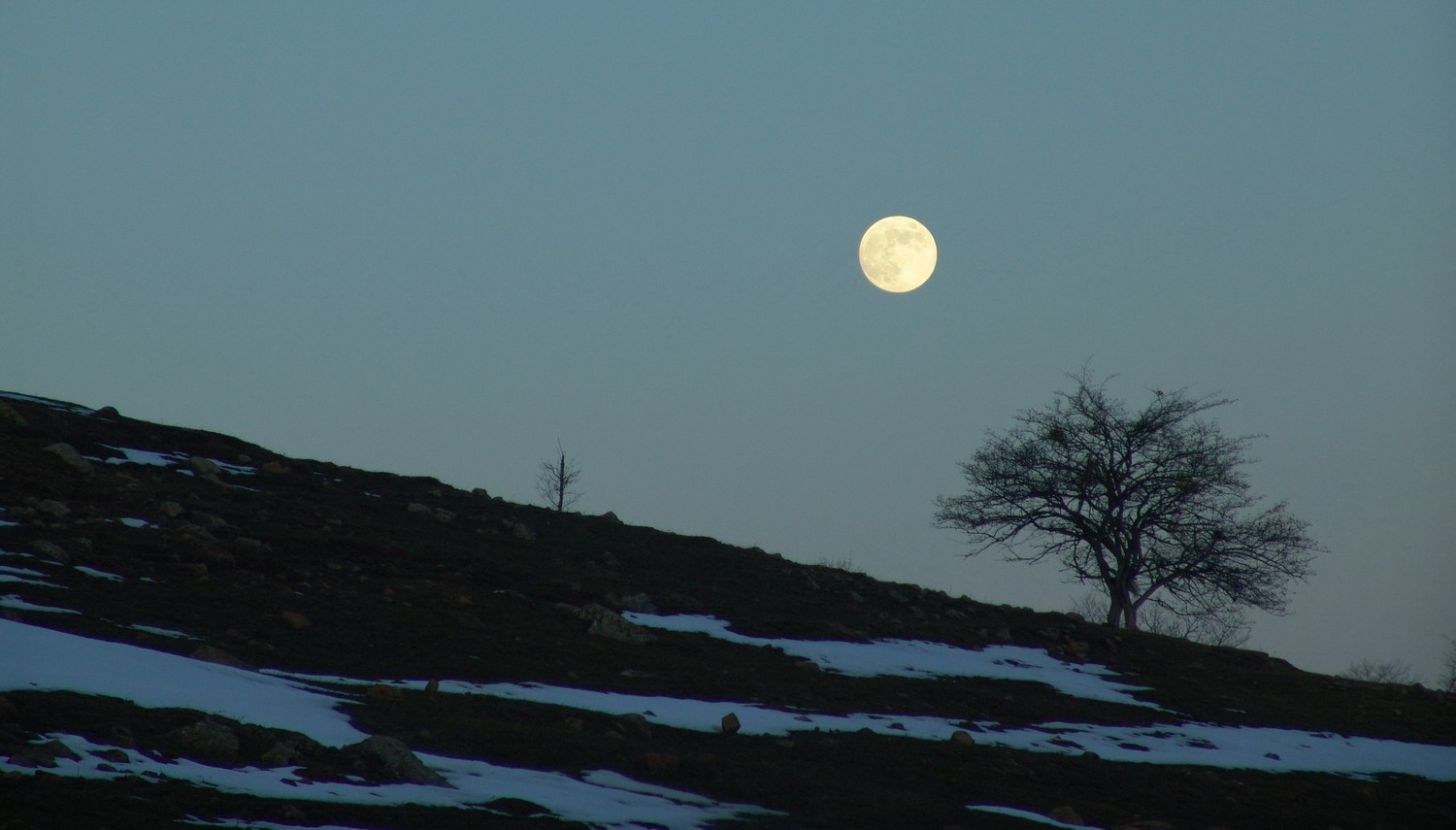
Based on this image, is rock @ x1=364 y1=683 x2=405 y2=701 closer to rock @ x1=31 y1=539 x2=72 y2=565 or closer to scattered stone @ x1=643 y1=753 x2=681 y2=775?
scattered stone @ x1=643 y1=753 x2=681 y2=775

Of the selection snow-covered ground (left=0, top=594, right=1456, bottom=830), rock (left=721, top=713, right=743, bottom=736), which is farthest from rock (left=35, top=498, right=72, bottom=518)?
rock (left=721, top=713, right=743, bottom=736)

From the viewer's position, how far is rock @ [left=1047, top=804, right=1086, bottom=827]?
12188 millimetres

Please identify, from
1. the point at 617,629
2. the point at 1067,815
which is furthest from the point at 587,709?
the point at 1067,815

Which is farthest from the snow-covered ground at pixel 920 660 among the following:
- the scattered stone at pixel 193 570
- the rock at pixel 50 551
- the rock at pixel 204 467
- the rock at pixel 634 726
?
the rock at pixel 204 467

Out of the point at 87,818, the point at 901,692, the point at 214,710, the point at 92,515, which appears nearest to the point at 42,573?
the point at 92,515

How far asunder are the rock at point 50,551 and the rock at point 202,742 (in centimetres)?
895

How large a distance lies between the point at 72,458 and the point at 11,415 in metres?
3.84

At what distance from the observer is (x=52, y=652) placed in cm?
1177

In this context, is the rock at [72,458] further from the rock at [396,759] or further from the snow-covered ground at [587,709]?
the rock at [396,759]

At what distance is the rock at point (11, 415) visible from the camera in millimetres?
25516

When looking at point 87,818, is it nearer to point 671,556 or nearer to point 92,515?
point 92,515

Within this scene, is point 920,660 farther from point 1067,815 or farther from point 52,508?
point 52,508

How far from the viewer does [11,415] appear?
25.8 m

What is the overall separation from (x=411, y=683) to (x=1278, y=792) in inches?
456
